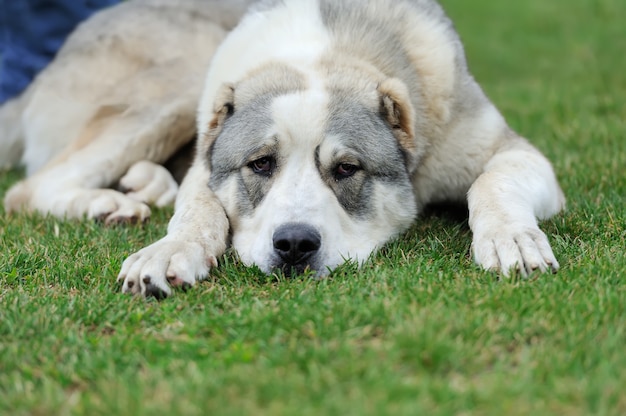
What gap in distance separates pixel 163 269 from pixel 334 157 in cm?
84

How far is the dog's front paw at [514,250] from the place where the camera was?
3141 millimetres

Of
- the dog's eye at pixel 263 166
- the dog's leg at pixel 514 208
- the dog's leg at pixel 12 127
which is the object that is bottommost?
the dog's leg at pixel 12 127

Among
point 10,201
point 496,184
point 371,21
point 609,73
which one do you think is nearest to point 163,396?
point 496,184

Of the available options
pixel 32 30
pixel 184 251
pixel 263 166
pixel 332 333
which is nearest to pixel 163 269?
pixel 184 251

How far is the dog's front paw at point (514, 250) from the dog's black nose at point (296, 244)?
0.61 meters

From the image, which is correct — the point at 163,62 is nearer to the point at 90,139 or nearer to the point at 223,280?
the point at 90,139

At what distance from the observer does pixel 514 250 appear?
3205mm

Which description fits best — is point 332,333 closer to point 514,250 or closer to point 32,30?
point 514,250

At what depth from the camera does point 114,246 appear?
3.90 metres

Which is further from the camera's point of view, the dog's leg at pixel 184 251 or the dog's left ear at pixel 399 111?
the dog's left ear at pixel 399 111

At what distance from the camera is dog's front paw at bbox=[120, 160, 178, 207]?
4.84 meters

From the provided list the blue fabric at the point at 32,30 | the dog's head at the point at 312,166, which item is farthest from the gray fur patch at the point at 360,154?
the blue fabric at the point at 32,30

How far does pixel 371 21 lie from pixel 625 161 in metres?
1.84

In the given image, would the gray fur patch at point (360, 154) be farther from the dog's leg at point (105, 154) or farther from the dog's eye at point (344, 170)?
the dog's leg at point (105, 154)
